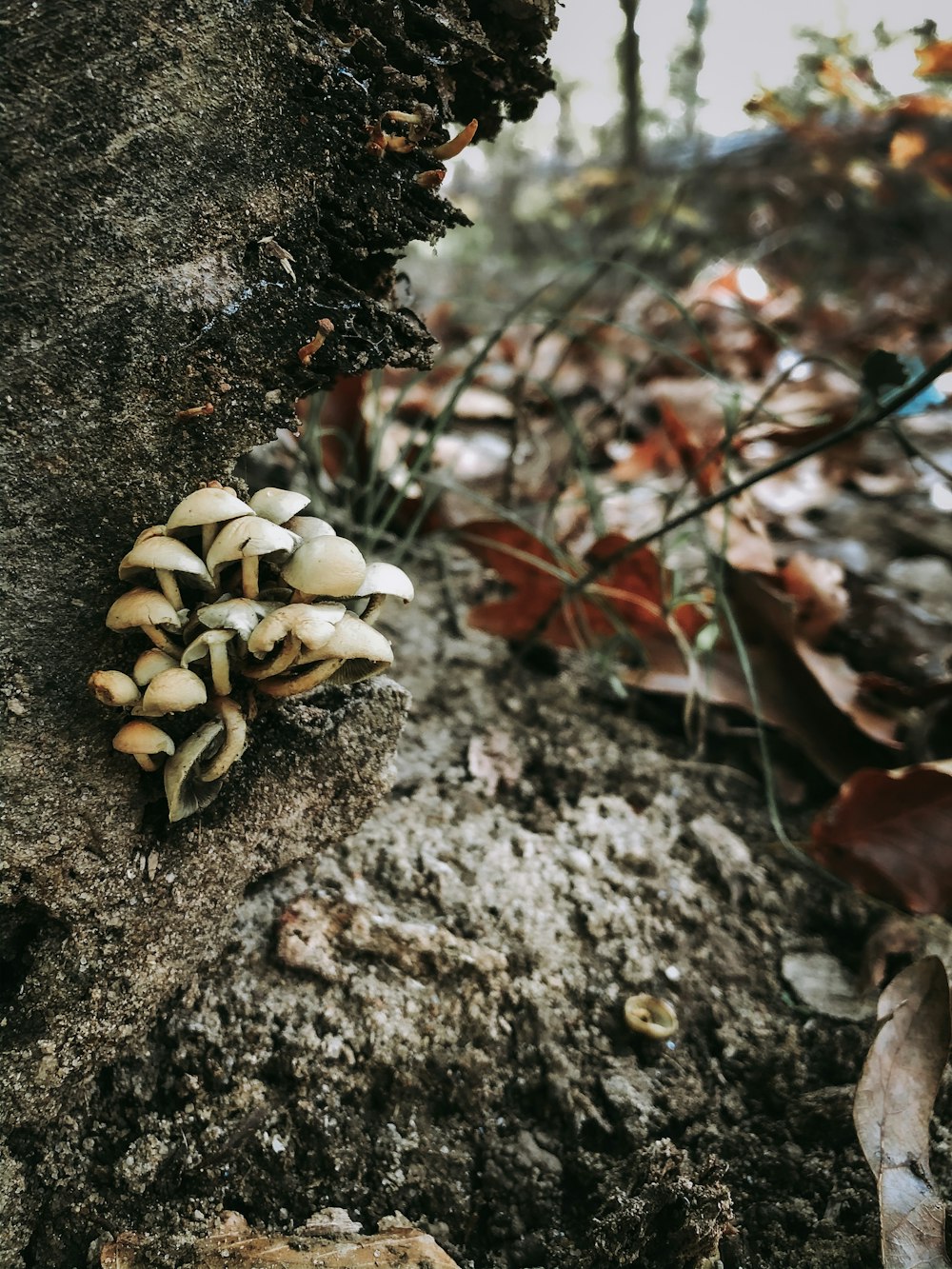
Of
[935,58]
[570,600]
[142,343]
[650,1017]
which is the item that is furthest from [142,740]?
[935,58]

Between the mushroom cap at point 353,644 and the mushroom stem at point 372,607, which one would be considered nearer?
the mushroom cap at point 353,644

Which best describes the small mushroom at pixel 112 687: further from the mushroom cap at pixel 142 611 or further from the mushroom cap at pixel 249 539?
the mushroom cap at pixel 249 539

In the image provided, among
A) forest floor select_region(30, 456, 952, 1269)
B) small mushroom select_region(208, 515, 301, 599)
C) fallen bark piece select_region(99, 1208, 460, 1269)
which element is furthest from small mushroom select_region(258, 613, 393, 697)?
fallen bark piece select_region(99, 1208, 460, 1269)

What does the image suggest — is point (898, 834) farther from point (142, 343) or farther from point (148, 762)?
point (142, 343)

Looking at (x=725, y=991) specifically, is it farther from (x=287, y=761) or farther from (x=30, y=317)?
(x=30, y=317)

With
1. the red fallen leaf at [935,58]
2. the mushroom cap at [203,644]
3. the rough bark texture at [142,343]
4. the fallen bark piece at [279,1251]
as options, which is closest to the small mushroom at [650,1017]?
the fallen bark piece at [279,1251]

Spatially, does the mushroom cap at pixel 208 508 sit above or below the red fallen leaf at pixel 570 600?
above
